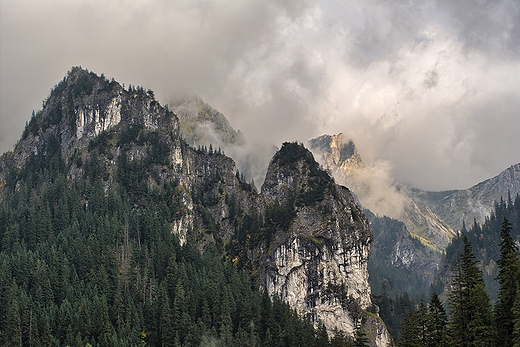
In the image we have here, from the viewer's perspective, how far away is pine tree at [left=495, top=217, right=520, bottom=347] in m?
95.2

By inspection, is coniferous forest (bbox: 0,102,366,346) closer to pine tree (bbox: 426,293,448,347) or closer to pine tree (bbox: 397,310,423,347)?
pine tree (bbox: 397,310,423,347)

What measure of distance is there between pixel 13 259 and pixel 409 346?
128077 mm

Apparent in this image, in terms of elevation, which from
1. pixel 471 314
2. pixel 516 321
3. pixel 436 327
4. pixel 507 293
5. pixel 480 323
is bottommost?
pixel 516 321

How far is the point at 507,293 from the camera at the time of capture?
97.7 metres

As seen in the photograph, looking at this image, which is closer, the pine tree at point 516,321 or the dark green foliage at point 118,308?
the pine tree at point 516,321

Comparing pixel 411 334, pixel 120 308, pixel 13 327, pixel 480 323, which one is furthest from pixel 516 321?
pixel 13 327

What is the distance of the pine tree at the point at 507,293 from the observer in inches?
3748

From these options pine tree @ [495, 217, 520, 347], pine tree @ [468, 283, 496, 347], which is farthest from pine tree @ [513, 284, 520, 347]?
pine tree @ [468, 283, 496, 347]

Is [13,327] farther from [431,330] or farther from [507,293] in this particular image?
[507,293]

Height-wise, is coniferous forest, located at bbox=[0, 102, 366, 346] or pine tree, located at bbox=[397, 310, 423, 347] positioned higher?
coniferous forest, located at bbox=[0, 102, 366, 346]

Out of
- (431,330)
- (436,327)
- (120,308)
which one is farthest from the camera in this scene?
(120,308)

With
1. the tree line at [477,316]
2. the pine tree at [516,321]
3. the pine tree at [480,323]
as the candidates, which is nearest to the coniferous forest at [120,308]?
the tree line at [477,316]

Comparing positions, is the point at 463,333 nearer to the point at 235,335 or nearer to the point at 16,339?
the point at 235,335

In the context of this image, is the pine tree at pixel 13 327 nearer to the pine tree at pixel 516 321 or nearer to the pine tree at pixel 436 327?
the pine tree at pixel 436 327
